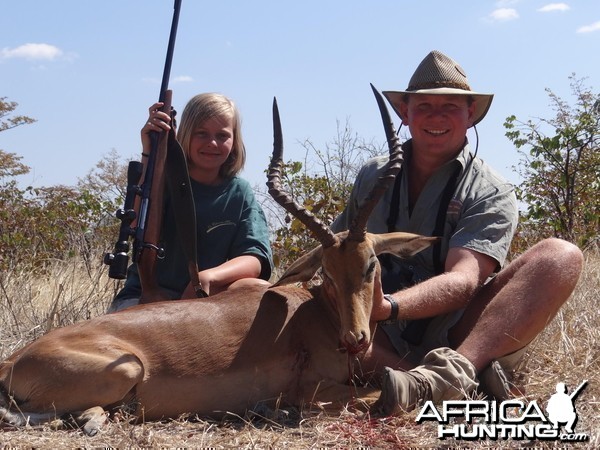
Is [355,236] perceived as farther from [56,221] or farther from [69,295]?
[56,221]

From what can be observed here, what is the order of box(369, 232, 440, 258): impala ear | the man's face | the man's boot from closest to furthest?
the man's boot, box(369, 232, 440, 258): impala ear, the man's face

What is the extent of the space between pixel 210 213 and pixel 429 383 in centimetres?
254

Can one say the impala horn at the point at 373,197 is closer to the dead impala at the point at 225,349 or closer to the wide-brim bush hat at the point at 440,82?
the dead impala at the point at 225,349

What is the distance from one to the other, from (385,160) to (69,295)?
3712 mm

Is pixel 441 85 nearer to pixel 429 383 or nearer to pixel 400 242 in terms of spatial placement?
pixel 400 242

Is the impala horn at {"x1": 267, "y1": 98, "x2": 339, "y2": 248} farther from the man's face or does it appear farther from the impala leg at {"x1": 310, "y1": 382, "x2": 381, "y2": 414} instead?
the man's face

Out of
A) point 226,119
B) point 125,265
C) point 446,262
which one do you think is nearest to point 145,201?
point 125,265

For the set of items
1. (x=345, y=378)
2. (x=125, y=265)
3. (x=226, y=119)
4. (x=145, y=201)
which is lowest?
(x=345, y=378)

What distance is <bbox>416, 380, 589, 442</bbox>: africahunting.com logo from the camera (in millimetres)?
4129

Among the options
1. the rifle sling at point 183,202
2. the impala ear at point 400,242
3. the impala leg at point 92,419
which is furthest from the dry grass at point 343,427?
the rifle sling at point 183,202

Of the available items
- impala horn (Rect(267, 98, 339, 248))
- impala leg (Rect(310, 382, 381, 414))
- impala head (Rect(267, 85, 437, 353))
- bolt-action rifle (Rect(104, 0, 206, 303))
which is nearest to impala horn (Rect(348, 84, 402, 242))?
impala head (Rect(267, 85, 437, 353))

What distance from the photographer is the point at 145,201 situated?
19.9 ft

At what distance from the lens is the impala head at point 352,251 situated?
190 inches

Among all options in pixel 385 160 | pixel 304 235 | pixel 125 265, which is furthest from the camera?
pixel 304 235
